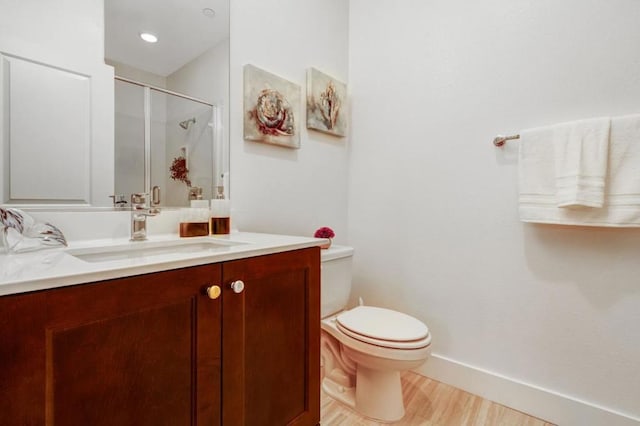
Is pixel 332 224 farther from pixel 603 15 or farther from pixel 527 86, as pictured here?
pixel 603 15

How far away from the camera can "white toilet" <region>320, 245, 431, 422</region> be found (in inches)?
47.9

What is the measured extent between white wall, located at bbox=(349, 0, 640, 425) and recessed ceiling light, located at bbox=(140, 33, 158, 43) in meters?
1.19

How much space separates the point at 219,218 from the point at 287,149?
0.58 metres

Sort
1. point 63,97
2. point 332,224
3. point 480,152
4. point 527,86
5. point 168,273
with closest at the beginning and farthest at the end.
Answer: point 168,273, point 63,97, point 527,86, point 480,152, point 332,224

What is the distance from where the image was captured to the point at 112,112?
1059 mm

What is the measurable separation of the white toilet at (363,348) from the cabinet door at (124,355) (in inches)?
27.2

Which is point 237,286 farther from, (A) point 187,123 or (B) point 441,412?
(B) point 441,412

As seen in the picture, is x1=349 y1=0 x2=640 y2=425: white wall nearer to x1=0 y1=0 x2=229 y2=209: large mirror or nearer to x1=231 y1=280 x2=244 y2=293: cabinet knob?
x1=0 y1=0 x2=229 y2=209: large mirror

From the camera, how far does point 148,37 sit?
1.17m

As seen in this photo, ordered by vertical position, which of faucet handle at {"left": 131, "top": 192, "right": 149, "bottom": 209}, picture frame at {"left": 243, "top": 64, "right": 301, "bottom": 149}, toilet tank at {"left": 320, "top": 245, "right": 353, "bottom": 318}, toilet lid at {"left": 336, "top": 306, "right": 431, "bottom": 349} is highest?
picture frame at {"left": 243, "top": 64, "right": 301, "bottom": 149}

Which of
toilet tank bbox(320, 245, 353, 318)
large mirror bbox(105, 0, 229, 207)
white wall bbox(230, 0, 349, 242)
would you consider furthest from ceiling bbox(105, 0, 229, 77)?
toilet tank bbox(320, 245, 353, 318)

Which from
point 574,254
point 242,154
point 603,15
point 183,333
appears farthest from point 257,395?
point 603,15

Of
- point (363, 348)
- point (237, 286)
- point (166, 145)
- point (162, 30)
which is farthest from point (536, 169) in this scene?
point (162, 30)

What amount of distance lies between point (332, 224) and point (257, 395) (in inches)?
46.1
